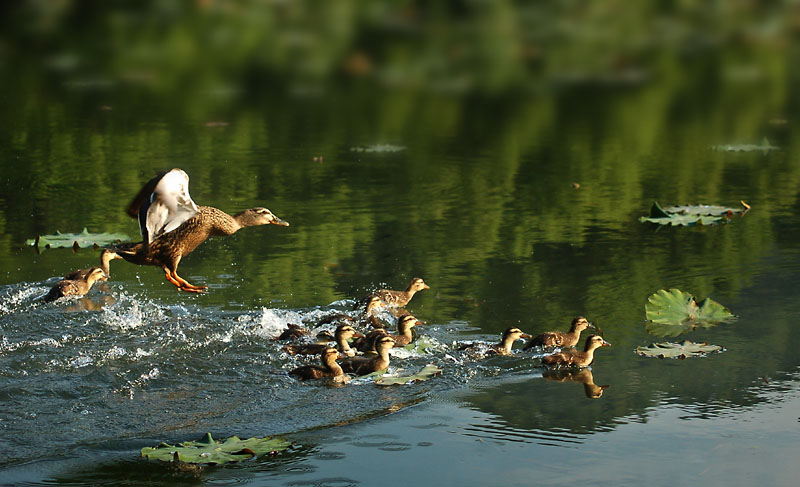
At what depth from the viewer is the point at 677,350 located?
7.33m

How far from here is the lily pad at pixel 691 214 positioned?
399 inches

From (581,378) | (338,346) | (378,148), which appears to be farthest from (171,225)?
(378,148)

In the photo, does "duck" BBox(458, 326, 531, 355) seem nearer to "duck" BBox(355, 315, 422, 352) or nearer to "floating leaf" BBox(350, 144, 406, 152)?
"duck" BBox(355, 315, 422, 352)

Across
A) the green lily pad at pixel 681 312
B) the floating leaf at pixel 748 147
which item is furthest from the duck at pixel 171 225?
the floating leaf at pixel 748 147

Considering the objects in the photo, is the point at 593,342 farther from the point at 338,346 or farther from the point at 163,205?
the point at 163,205

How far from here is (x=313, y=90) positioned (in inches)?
672

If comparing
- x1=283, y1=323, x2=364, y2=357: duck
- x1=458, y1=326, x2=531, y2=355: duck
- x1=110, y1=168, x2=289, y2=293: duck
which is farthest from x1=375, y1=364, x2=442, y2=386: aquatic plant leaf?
x1=110, y1=168, x2=289, y2=293: duck

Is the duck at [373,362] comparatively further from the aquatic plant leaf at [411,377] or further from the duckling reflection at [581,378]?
the duckling reflection at [581,378]

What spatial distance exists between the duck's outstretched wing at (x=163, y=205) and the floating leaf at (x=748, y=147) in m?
6.68

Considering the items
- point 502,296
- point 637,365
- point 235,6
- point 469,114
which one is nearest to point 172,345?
point 502,296

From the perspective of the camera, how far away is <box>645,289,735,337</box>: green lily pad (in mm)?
7855

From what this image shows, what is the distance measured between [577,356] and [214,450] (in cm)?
213

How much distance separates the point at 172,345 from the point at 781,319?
3.50m

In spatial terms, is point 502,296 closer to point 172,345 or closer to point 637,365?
point 637,365
